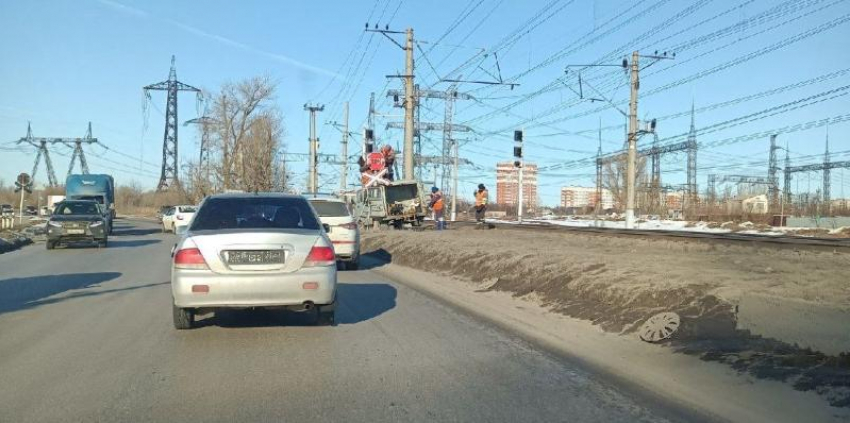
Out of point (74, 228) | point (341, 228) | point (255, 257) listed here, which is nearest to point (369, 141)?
point (74, 228)

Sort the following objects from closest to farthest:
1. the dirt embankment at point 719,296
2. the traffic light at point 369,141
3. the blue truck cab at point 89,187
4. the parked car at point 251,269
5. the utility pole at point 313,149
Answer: the dirt embankment at point 719,296 → the parked car at point 251,269 → the blue truck cab at point 89,187 → the traffic light at point 369,141 → the utility pole at point 313,149

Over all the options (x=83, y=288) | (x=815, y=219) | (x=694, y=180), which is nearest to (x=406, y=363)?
(x=83, y=288)

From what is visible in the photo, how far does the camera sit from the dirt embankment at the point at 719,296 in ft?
20.2

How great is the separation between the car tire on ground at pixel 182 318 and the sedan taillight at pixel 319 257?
5.13 ft

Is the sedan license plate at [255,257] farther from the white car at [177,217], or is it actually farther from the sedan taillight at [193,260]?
the white car at [177,217]

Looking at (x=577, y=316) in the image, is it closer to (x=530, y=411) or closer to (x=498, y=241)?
(x=530, y=411)

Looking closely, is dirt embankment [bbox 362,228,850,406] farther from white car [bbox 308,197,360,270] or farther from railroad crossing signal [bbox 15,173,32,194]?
railroad crossing signal [bbox 15,173,32,194]

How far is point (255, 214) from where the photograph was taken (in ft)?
28.8

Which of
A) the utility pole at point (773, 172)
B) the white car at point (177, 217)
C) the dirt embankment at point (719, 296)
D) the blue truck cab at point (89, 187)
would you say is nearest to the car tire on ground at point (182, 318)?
the dirt embankment at point (719, 296)

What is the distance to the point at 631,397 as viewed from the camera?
571cm

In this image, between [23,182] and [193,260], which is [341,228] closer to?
[193,260]

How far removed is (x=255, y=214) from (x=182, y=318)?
5.04 ft

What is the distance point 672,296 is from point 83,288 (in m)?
10.4

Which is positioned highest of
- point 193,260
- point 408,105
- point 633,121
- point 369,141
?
point 408,105
